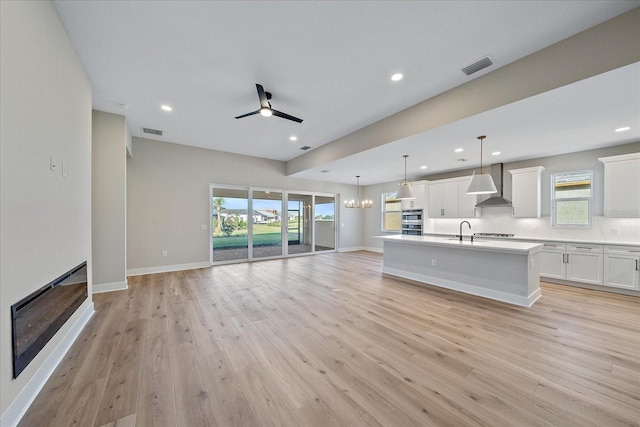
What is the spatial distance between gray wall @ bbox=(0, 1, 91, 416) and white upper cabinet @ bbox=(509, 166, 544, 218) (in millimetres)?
7779

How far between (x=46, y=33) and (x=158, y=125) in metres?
2.94

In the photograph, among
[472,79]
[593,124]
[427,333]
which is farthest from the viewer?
[593,124]

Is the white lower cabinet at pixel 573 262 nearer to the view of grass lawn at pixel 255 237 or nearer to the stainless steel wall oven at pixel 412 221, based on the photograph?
the stainless steel wall oven at pixel 412 221

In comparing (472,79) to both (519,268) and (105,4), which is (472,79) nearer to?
(519,268)

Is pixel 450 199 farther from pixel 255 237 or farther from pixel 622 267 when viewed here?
pixel 255 237

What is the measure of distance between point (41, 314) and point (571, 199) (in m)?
8.42

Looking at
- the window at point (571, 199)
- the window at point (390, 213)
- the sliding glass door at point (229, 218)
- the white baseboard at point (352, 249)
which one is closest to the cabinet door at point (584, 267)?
the window at point (571, 199)

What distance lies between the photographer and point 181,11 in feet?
6.82

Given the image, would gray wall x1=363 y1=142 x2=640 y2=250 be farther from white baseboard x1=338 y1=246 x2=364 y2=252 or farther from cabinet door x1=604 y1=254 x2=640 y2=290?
white baseboard x1=338 y1=246 x2=364 y2=252

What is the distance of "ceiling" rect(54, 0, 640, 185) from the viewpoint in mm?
2078

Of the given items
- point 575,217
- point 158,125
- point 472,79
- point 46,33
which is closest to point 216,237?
point 158,125

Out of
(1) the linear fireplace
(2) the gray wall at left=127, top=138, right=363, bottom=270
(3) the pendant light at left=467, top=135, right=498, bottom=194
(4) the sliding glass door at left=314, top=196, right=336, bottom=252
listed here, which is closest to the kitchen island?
(3) the pendant light at left=467, top=135, right=498, bottom=194

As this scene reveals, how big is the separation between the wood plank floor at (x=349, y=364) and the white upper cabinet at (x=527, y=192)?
2130 millimetres

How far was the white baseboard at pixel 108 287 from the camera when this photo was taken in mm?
4033
